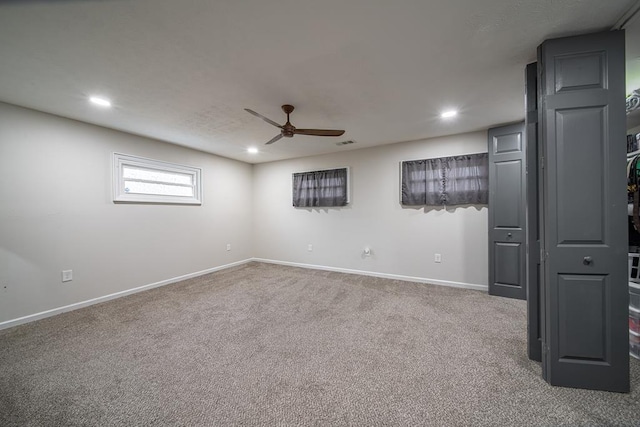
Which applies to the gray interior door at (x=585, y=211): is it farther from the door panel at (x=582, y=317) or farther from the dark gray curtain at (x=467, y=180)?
the dark gray curtain at (x=467, y=180)

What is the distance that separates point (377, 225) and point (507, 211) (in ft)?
6.06

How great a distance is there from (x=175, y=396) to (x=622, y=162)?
10.5 ft

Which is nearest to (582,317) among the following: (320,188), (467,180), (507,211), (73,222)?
(507,211)

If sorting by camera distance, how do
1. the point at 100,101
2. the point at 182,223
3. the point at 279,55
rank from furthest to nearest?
1. the point at 182,223
2. the point at 100,101
3. the point at 279,55

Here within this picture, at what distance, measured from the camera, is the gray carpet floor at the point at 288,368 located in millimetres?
1363

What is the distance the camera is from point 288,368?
5.80 feet

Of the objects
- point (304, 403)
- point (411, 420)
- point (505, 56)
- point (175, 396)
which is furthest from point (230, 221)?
point (505, 56)

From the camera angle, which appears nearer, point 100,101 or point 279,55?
point 279,55

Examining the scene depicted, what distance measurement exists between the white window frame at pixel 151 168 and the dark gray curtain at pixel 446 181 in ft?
12.4

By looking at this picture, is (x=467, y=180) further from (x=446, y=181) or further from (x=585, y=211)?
(x=585, y=211)

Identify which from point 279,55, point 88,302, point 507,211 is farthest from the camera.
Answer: point 507,211

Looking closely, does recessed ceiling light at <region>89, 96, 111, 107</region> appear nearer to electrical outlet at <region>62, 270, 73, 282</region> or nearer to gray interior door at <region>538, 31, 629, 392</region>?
electrical outlet at <region>62, 270, 73, 282</region>

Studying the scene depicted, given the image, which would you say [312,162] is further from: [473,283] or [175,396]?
[175,396]

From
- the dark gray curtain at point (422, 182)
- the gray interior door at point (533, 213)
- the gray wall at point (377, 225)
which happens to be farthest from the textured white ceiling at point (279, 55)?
the gray wall at point (377, 225)
